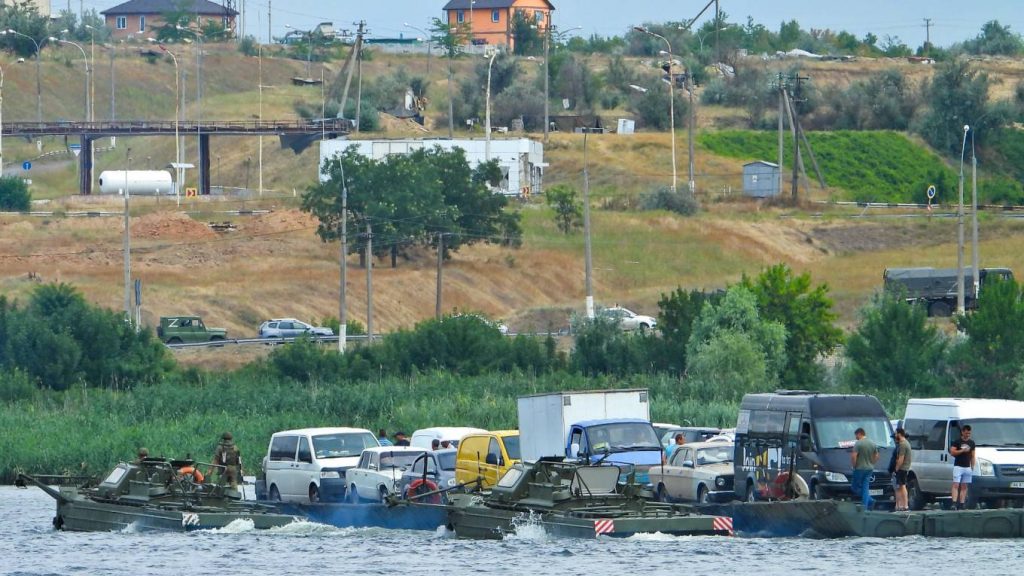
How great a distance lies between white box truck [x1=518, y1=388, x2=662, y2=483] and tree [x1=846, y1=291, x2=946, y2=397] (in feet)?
71.6

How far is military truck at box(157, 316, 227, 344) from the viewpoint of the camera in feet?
258

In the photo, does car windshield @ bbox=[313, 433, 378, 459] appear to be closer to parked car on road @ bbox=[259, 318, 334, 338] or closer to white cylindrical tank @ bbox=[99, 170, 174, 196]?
parked car on road @ bbox=[259, 318, 334, 338]

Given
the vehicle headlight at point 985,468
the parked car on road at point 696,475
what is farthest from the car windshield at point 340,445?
the vehicle headlight at point 985,468

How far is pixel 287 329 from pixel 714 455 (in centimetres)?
4711

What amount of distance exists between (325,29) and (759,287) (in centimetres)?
13398

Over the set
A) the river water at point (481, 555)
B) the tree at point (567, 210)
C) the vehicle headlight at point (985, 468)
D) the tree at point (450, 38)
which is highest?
the tree at point (450, 38)

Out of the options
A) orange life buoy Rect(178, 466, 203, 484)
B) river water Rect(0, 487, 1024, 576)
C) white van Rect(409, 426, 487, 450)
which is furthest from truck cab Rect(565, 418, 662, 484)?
orange life buoy Rect(178, 466, 203, 484)

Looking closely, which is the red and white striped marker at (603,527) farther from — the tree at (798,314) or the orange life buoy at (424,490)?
the tree at (798,314)

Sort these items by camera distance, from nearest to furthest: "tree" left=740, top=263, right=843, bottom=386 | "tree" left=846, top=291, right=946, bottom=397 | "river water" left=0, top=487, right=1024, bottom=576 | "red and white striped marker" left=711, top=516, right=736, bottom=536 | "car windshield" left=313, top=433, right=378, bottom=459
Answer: "river water" left=0, top=487, right=1024, bottom=576, "red and white striped marker" left=711, top=516, right=736, bottom=536, "car windshield" left=313, top=433, right=378, bottom=459, "tree" left=846, top=291, right=946, bottom=397, "tree" left=740, top=263, right=843, bottom=386

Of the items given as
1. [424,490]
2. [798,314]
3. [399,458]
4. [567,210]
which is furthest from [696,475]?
[567,210]

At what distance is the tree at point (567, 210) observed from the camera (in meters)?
105

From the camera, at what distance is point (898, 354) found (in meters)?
59.8

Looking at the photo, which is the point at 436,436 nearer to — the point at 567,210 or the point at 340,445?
the point at 340,445

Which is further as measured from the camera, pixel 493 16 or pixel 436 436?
pixel 493 16
